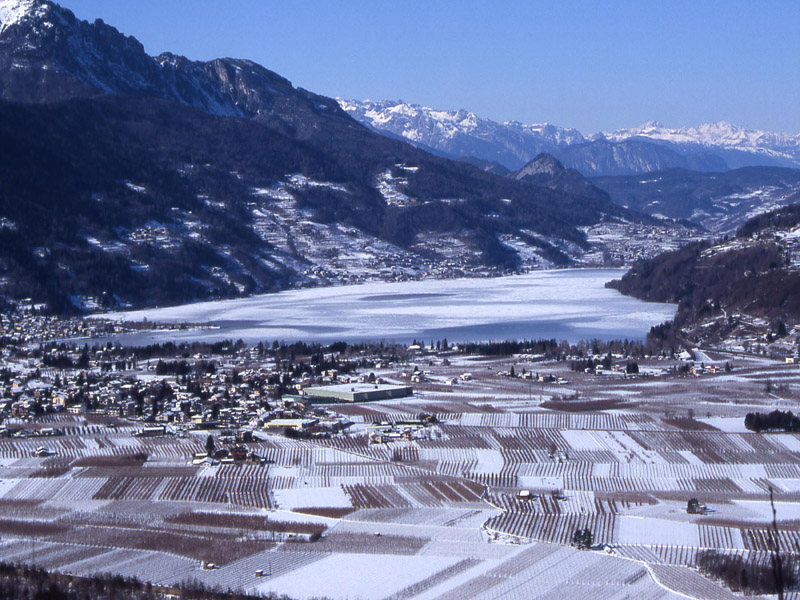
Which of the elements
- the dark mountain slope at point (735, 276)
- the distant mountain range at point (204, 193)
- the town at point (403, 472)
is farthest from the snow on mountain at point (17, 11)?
the town at point (403, 472)

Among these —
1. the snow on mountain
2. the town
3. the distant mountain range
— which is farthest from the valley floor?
the snow on mountain

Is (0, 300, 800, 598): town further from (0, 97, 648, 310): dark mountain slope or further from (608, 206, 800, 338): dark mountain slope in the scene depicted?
(0, 97, 648, 310): dark mountain slope

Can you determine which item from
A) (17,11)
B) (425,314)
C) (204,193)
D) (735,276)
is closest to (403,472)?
(425,314)

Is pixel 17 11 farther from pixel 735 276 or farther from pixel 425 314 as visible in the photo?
pixel 735 276

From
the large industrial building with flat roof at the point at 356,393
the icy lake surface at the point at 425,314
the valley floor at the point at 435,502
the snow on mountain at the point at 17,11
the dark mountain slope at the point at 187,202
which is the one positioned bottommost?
the valley floor at the point at 435,502

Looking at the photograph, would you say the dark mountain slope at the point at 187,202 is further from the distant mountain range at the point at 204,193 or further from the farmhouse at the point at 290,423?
the farmhouse at the point at 290,423

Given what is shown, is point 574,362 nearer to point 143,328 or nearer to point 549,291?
point 143,328
